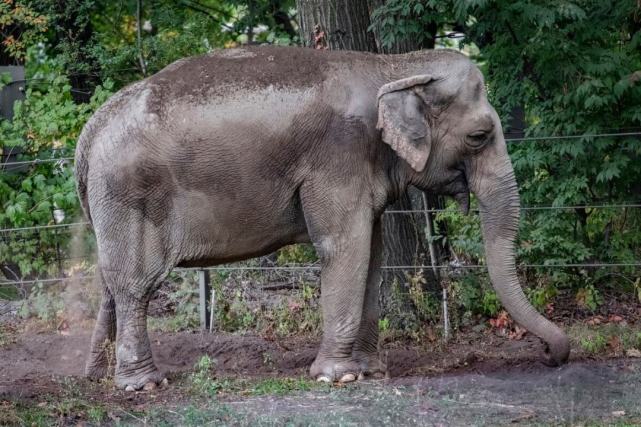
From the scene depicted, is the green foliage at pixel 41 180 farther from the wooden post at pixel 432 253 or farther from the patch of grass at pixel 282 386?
the patch of grass at pixel 282 386

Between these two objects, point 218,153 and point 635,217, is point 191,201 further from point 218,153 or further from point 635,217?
point 635,217

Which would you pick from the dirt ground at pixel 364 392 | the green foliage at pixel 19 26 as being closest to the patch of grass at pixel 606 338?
the dirt ground at pixel 364 392

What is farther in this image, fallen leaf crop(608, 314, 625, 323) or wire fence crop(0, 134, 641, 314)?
fallen leaf crop(608, 314, 625, 323)

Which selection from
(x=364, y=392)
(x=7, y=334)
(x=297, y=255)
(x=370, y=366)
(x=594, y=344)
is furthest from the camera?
(x=297, y=255)

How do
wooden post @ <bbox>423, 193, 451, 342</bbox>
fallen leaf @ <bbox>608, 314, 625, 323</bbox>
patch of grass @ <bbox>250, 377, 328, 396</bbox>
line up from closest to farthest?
patch of grass @ <bbox>250, 377, 328, 396</bbox>
wooden post @ <bbox>423, 193, 451, 342</bbox>
fallen leaf @ <bbox>608, 314, 625, 323</bbox>

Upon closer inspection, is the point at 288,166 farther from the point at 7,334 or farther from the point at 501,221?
the point at 7,334

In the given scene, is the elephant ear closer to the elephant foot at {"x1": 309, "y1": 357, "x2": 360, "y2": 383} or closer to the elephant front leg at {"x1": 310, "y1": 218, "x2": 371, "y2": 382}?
the elephant front leg at {"x1": 310, "y1": 218, "x2": 371, "y2": 382}

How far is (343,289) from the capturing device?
28.7ft

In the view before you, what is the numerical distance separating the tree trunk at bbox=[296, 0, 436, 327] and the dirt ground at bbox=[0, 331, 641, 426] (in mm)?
A: 677

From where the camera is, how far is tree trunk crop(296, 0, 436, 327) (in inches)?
438

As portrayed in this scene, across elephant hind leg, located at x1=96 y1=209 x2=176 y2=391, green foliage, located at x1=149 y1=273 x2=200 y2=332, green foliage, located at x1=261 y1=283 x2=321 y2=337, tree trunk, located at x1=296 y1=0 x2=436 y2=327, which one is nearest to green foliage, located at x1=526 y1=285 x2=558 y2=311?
tree trunk, located at x1=296 y1=0 x2=436 y2=327

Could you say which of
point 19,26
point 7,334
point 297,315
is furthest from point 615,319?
point 19,26

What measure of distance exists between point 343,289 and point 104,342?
2.15m

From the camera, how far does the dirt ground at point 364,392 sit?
7363mm
